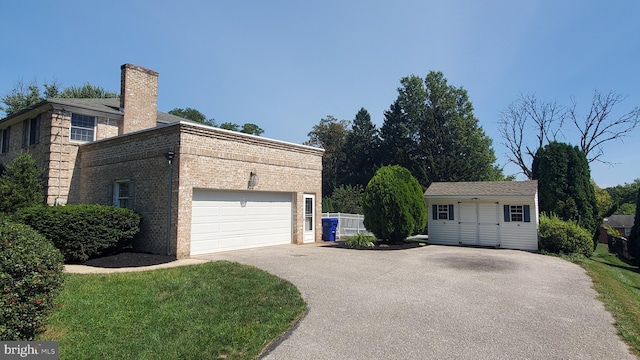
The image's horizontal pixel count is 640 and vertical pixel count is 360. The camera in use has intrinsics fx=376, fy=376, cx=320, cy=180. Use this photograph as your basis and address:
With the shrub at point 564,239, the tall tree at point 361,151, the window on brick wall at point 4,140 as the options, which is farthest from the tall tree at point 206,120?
the shrub at point 564,239

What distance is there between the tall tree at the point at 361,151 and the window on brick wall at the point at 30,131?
3263cm

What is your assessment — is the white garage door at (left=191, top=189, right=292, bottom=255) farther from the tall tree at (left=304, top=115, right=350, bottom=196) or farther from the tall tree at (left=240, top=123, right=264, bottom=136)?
the tall tree at (left=240, top=123, right=264, bottom=136)

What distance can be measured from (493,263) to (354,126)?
3944 centimetres

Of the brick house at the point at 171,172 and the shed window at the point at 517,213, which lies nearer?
the brick house at the point at 171,172

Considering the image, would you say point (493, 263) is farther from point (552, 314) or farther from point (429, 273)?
point (552, 314)

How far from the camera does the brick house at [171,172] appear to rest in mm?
11797

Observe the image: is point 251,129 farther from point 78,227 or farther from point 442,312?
point 442,312

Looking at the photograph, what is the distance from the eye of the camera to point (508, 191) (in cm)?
1662

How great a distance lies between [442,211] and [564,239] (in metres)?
5.07

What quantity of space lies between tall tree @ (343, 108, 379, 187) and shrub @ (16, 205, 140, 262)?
34.6 metres

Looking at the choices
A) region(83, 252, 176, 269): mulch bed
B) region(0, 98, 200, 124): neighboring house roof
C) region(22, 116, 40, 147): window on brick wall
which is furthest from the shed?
region(22, 116, 40, 147): window on brick wall

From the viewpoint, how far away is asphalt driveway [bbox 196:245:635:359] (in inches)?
188

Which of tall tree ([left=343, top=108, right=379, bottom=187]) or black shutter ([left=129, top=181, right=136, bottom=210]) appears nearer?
black shutter ([left=129, top=181, right=136, bottom=210])

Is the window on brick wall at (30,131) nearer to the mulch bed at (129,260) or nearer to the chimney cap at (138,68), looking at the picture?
the chimney cap at (138,68)
